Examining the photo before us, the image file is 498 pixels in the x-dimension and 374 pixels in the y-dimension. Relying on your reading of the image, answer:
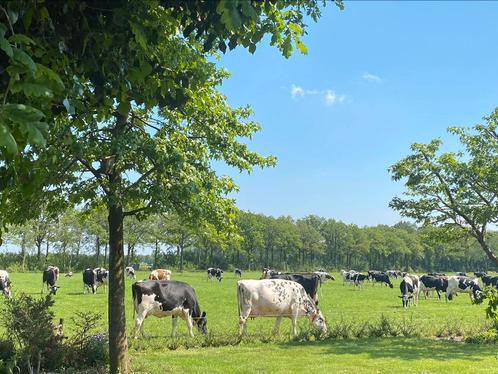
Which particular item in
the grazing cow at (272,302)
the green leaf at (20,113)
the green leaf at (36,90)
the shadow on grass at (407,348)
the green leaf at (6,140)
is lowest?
the shadow on grass at (407,348)

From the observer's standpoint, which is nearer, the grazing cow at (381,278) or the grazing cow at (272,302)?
the grazing cow at (272,302)

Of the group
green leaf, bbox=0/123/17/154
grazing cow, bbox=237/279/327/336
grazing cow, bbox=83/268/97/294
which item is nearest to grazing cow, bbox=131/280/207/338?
grazing cow, bbox=237/279/327/336

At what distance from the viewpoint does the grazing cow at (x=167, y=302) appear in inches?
617

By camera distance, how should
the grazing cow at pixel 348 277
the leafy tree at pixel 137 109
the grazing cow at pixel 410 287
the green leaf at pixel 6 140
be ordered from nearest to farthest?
the green leaf at pixel 6 140 < the leafy tree at pixel 137 109 < the grazing cow at pixel 410 287 < the grazing cow at pixel 348 277

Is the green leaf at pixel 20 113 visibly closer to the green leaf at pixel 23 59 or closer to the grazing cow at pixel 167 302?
the green leaf at pixel 23 59

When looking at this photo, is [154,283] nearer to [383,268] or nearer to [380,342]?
[380,342]

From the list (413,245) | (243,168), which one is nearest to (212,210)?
(243,168)

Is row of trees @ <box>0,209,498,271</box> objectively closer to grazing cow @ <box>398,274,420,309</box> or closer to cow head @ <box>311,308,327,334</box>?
grazing cow @ <box>398,274,420,309</box>

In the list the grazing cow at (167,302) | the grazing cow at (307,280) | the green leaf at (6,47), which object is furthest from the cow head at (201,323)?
the green leaf at (6,47)

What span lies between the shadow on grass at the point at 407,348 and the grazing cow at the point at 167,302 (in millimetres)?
3512

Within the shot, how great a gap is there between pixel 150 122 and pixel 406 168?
10.5m

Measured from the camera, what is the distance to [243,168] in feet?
35.8

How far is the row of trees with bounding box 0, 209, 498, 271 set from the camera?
236ft

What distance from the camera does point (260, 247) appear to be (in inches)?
3812
